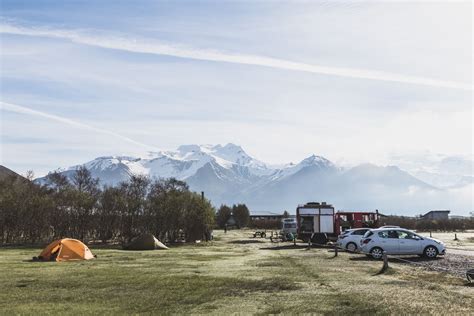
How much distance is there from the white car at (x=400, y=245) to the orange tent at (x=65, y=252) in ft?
54.8

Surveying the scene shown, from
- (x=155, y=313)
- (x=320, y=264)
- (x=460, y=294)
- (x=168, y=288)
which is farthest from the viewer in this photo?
(x=320, y=264)

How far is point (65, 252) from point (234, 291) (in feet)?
57.6

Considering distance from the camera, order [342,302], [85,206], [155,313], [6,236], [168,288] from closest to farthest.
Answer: [155,313] < [342,302] < [168,288] < [6,236] < [85,206]

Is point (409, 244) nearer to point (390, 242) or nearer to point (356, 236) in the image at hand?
point (390, 242)

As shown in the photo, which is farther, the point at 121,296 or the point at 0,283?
the point at 0,283

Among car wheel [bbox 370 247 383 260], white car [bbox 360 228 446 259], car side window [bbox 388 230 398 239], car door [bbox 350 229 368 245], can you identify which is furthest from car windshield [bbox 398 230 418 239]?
car door [bbox 350 229 368 245]

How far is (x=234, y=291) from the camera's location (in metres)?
16.9

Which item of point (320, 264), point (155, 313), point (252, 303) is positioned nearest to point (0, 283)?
point (155, 313)

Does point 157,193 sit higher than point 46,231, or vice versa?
point 157,193

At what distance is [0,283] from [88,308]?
6979 millimetres

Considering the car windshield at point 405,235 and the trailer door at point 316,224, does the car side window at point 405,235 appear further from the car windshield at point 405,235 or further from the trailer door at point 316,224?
the trailer door at point 316,224

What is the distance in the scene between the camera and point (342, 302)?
14.4m

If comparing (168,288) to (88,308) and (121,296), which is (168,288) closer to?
(121,296)

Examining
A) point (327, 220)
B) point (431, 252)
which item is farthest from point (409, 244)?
point (327, 220)
